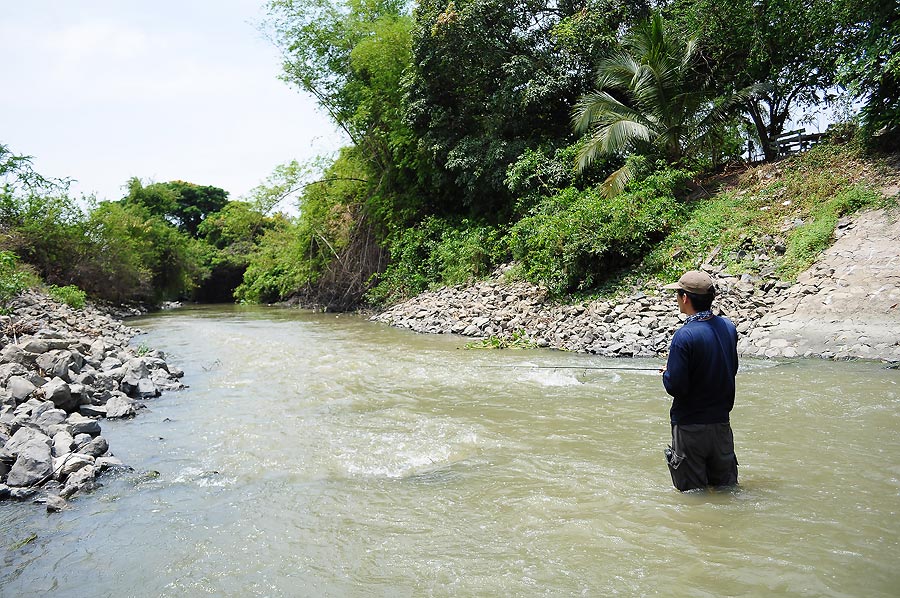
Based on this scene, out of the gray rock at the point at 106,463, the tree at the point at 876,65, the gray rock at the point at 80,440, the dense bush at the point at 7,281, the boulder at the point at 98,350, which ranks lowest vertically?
the gray rock at the point at 106,463

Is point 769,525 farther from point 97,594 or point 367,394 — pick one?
point 367,394

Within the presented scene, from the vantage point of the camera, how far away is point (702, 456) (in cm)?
395

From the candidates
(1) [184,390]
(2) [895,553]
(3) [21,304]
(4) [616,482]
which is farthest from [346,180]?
(2) [895,553]

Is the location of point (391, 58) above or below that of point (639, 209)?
above

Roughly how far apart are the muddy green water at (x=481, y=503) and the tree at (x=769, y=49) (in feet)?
30.5

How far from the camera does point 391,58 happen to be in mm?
20672

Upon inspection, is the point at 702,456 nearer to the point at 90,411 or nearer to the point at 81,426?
the point at 81,426

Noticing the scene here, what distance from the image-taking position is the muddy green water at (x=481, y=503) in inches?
129

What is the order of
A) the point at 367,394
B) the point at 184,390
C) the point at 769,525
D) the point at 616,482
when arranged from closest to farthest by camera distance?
the point at 769,525 → the point at 616,482 → the point at 367,394 → the point at 184,390

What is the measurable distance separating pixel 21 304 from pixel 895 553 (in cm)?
1662

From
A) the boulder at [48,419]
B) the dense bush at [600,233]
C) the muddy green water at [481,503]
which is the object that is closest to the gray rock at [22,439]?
the boulder at [48,419]

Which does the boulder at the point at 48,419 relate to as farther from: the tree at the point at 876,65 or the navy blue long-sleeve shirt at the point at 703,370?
the tree at the point at 876,65

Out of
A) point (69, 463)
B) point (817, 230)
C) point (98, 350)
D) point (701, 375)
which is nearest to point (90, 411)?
point (69, 463)

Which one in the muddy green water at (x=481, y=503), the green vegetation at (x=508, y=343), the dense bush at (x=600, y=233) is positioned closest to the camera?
the muddy green water at (x=481, y=503)
